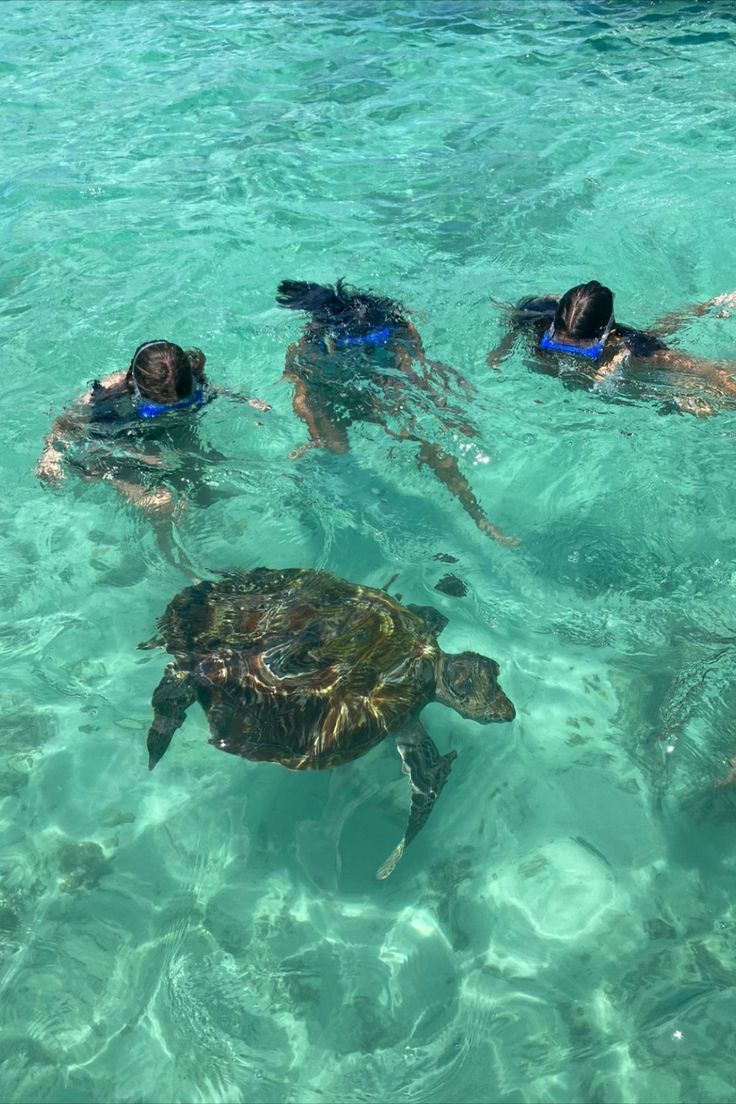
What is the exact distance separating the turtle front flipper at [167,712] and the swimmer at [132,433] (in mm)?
1844

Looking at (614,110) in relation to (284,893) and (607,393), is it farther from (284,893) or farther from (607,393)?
(284,893)

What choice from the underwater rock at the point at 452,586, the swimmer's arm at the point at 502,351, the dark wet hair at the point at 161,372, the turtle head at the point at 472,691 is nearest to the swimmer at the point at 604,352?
the swimmer's arm at the point at 502,351

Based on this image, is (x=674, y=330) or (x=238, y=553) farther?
(x=674, y=330)

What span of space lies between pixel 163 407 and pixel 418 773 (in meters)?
3.20

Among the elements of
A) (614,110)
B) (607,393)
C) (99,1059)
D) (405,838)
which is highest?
(614,110)

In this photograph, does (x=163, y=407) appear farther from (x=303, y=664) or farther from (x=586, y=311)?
(x=586, y=311)

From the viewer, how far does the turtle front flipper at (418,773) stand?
4164 mm

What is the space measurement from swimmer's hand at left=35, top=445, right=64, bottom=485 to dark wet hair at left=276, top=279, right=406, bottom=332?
215 centimetres

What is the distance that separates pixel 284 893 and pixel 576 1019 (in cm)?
145

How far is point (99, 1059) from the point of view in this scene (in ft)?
11.8

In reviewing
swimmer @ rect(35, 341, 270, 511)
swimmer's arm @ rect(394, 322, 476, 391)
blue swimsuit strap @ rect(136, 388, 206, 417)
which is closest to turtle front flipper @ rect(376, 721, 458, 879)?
swimmer @ rect(35, 341, 270, 511)

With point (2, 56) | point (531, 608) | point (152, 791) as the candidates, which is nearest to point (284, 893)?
point (152, 791)

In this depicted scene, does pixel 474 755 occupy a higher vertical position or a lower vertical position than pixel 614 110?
lower

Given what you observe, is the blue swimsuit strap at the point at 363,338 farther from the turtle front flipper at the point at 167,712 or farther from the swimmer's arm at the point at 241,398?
the turtle front flipper at the point at 167,712
